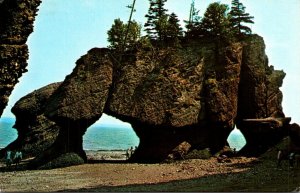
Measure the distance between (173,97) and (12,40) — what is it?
64.6 feet

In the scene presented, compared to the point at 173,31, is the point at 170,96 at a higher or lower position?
lower

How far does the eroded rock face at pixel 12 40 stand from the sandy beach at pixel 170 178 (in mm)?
6520

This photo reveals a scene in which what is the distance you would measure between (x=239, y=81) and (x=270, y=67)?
14.4 feet

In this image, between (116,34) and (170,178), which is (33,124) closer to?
(116,34)

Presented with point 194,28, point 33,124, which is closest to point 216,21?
point 194,28

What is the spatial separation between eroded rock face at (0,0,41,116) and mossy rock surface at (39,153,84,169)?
13.8 metres

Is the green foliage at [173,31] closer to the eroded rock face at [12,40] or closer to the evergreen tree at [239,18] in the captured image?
the evergreen tree at [239,18]

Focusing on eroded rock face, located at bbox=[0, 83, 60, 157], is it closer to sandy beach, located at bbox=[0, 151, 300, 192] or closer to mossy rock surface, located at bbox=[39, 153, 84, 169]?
mossy rock surface, located at bbox=[39, 153, 84, 169]

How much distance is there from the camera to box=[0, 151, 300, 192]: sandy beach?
21609 mm

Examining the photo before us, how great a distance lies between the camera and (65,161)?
119 ft

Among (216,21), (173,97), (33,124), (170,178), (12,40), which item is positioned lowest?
(170,178)

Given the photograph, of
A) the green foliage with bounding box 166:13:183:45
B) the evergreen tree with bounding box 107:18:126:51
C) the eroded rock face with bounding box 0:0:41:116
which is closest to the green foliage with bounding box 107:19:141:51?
the evergreen tree with bounding box 107:18:126:51

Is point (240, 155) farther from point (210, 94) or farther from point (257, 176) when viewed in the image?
point (257, 176)

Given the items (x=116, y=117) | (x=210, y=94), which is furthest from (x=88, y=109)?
(x=210, y=94)
